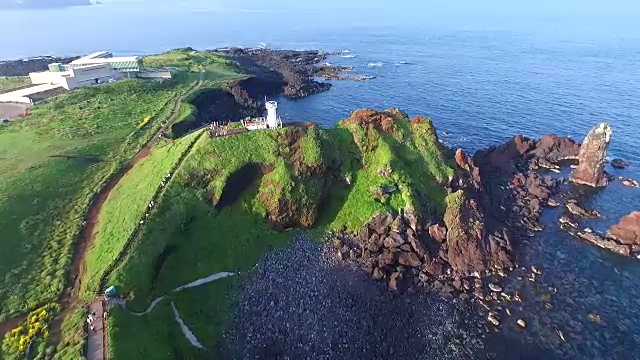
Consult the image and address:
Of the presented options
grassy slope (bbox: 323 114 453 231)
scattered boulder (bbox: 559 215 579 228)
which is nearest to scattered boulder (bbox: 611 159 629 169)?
scattered boulder (bbox: 559 215 579 228)

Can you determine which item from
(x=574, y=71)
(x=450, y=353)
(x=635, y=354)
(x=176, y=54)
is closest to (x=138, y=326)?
(x=450, y=353)

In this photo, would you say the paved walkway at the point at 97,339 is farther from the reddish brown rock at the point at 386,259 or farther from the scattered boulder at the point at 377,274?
the reddish brown rock at the point at 386,259

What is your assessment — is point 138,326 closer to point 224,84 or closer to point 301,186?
point 301,186

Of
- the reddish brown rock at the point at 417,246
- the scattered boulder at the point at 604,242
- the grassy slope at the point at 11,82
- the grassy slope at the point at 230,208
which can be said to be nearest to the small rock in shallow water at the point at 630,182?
the scattered boulder at the point at 604,242

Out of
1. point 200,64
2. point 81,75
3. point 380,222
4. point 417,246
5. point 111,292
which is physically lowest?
point 417,246

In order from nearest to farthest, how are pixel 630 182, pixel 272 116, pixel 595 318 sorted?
pixel 595 318 < pixel 272 116 < pixel 630 182

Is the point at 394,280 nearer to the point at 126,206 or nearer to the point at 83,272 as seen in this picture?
the point at 126,206

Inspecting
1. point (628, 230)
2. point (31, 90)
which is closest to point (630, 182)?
point (628, 230)

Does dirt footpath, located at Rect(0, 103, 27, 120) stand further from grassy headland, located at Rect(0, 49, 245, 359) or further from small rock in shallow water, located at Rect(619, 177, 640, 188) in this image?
small rock in shallow water, located at Rect(619, 177, 640, 188)
